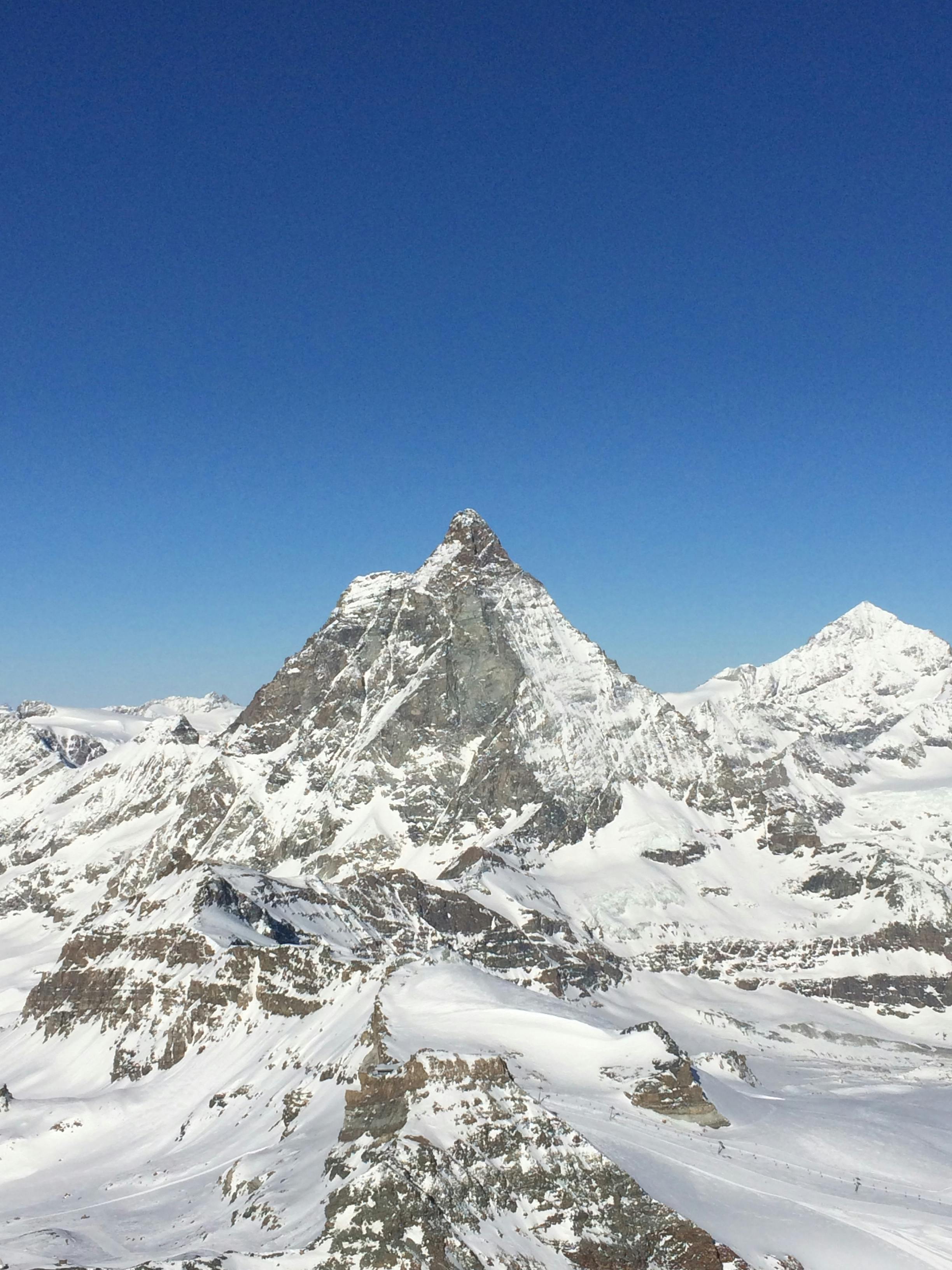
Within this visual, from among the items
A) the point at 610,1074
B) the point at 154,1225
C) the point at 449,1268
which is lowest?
the point at 154,1225

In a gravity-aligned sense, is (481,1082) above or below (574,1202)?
above

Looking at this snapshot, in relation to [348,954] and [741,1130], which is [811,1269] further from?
[348,954]

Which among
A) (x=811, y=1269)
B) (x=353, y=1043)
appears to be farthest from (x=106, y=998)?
(x=811, y=1269)

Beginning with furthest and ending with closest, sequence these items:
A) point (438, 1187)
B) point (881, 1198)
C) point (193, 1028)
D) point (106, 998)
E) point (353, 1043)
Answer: point (106, 998) < point (193, 1028) < point (353, 1043) < point (881, 1198) < point (438, 1187)

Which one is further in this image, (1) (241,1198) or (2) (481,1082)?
(1) (241,1198)

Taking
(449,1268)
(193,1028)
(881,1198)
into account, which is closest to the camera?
(449,1268)

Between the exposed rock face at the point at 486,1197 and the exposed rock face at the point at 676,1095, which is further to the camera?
the exposed rock face at the point at 676,1095

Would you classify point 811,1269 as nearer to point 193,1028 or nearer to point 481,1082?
point 481,1082

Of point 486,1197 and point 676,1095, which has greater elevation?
point 676,1095

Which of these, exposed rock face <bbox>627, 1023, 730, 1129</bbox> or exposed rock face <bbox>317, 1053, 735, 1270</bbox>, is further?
exposed rock face <bbox>627, 1023, 730, 1129</bbox>

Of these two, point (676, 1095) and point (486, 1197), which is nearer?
point (486, 1197)
